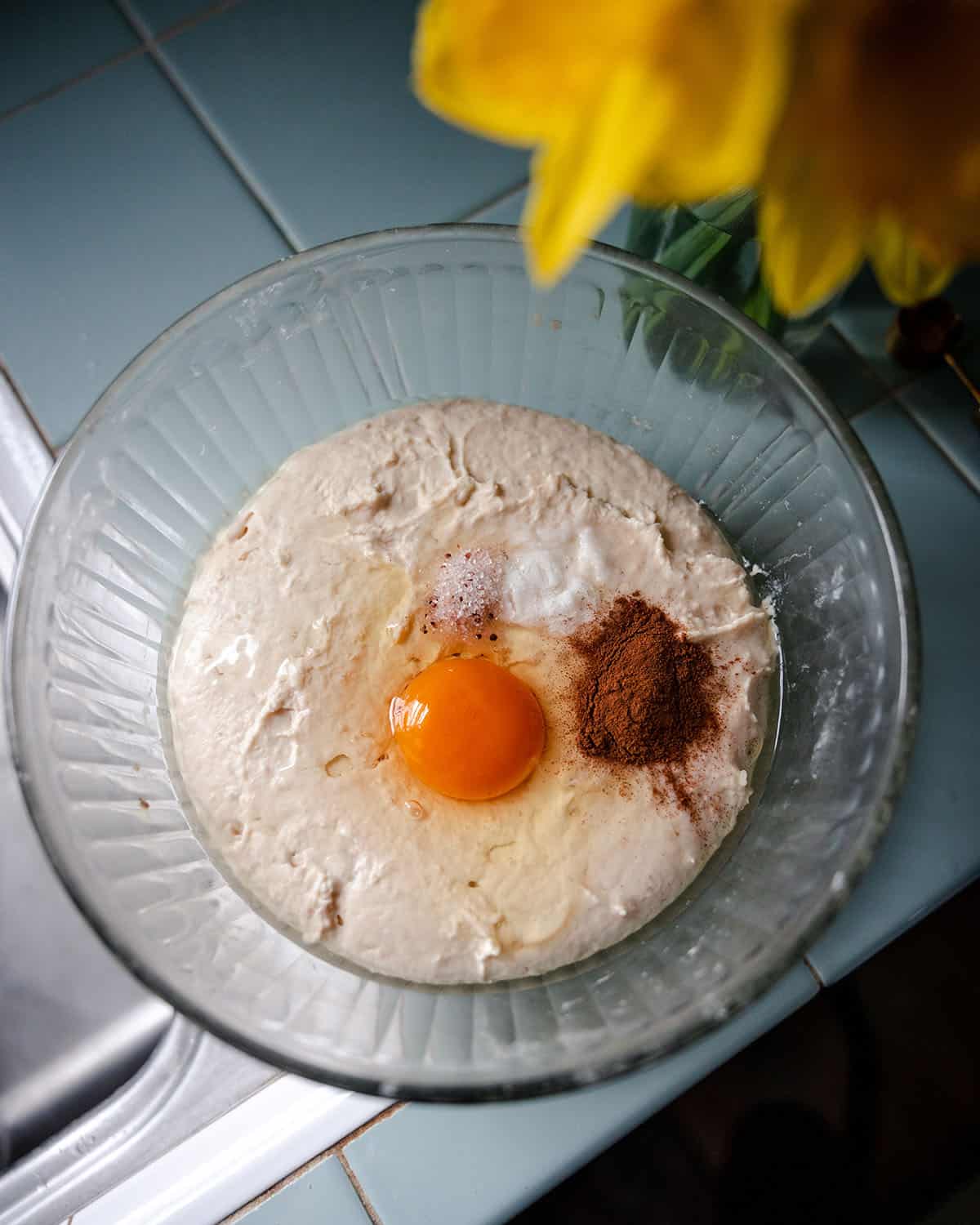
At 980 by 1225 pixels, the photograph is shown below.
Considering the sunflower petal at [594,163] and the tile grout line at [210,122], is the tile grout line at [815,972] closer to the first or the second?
the sunflower petal at [594,163]

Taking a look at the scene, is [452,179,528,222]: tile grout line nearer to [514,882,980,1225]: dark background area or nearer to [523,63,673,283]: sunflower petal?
[523,63,673,283]: sunflower petal

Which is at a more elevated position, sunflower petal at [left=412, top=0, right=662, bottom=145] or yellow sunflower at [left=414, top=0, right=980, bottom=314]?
sunflower petal at [left=412, top=0, right=662, bottom=145]

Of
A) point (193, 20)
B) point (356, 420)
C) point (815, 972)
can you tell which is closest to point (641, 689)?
point (815, 972)

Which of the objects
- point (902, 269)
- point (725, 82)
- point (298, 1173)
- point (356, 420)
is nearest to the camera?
point (725, 82)

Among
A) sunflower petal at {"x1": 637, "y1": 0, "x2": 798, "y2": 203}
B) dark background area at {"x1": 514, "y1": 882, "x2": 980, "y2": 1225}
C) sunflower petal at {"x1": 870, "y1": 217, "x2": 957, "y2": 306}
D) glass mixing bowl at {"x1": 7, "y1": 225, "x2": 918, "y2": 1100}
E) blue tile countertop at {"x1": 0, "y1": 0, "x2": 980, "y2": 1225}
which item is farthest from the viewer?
dark background area at {"x1": 514, "y1": 882, "x2": 980, "y2": 1225}

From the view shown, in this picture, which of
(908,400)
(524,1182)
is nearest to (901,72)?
(908,400)

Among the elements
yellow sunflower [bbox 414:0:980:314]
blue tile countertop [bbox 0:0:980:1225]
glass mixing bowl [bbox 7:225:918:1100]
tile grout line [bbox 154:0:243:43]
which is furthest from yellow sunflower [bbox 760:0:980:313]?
tile grout line [bbox 154:0:243:43]

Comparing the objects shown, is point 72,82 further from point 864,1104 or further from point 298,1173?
point 864,1104
